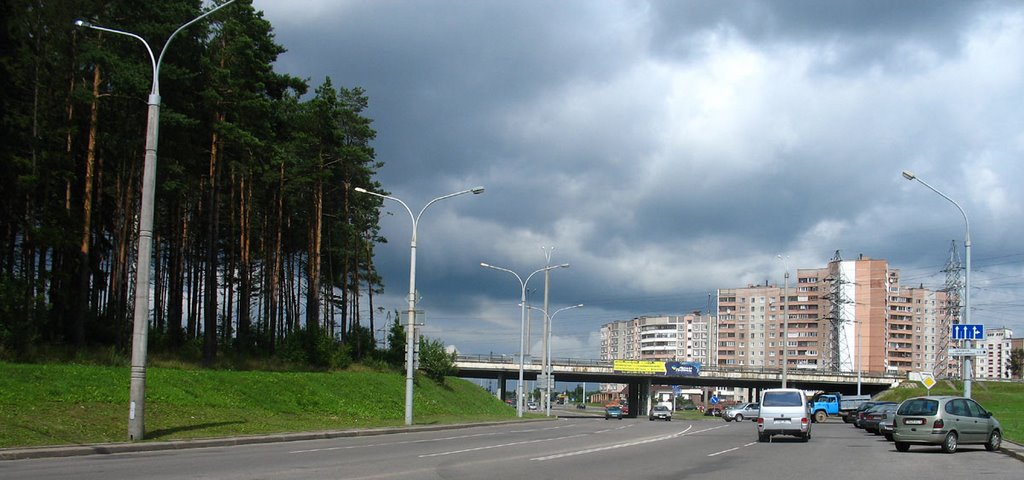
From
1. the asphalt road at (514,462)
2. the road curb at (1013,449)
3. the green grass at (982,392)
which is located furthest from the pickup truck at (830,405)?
the asphalt road at (514,462)

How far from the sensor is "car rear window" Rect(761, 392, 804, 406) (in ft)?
103

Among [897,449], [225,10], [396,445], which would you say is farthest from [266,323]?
[897,449]

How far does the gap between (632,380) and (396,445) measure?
9819cm

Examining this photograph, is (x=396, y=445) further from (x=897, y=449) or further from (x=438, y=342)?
(x=438, y=342)

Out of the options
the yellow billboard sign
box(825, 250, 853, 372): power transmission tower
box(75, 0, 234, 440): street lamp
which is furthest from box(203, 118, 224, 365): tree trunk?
box(825, 250, 853, 372): power transmission tower

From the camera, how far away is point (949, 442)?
85.9 ft

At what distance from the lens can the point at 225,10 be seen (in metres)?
44.0

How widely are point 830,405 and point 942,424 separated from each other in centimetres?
Result: 5260

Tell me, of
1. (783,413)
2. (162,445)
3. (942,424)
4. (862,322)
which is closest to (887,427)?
(783,413)

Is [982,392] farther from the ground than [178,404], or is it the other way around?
[178,404]

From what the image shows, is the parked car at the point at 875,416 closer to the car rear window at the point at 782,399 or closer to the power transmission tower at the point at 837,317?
the car rear window at the point at 782,399

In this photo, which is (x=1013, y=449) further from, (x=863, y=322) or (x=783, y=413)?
(x=863, y=322)

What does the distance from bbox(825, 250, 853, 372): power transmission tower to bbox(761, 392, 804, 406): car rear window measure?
106 meters

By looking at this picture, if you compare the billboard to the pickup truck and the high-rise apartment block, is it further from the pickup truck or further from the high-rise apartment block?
the high-rise apartment block
